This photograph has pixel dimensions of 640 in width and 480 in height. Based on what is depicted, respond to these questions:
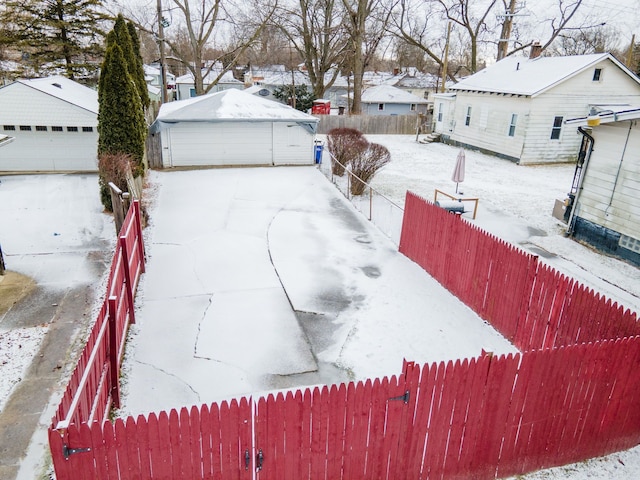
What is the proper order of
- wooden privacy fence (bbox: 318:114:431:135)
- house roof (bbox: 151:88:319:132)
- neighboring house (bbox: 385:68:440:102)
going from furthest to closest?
neighboring house (bbox: 385:68:440:102)
wooden privacy fence (bbox: 318:114:431:135)
house roof (bbox: 151:88:319:132)

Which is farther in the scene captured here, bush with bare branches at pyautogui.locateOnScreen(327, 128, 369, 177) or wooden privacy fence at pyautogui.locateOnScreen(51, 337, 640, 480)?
bush with bare branches at pyautogui.locateOnScreen(327, 128, 369, 177)

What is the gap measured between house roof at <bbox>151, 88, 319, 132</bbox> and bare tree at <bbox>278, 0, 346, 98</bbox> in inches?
702

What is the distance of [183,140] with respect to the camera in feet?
60.0

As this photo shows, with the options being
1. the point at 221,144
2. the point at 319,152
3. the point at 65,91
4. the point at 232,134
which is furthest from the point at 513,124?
the point at 65,91

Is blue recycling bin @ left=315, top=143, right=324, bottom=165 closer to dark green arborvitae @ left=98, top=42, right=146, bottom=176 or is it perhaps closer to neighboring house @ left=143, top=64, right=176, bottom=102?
dark green arborvitae @ left=98, top=42, right=146, bottom=176

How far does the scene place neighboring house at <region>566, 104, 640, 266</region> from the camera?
35.5 ft

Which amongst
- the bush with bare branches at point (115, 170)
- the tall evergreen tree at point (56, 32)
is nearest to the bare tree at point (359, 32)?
the tall evergreen tree at point (56, 32)

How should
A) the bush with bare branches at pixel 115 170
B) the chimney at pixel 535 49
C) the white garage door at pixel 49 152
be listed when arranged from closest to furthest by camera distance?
the bush with bare branches at pixel 115 170 → the white garage door at pixel 49 152 → the chimney at pixel 535 49

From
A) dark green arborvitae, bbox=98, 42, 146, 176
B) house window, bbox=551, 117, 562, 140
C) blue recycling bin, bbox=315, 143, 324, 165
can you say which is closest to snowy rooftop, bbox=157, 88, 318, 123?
blue recycling bin, bbox=315, 143, 324, 165

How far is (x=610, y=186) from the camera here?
1154 centimetres

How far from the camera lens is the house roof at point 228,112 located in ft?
58.6

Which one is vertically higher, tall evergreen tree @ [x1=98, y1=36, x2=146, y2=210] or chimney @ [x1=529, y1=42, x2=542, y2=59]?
chimney @ [x1=529, y1=42, x2=542, y2=59]

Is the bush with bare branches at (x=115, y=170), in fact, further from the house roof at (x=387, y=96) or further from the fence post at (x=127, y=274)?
the house roof at (x=387, y=96)

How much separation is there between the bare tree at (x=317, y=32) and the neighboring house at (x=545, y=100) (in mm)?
16386
